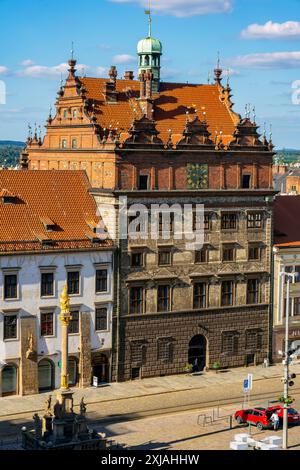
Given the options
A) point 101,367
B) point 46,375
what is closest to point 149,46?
point 101,367

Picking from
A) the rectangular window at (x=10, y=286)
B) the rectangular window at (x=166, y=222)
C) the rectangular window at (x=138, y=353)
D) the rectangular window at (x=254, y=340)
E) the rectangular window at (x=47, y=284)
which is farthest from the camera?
the rectangular window at (x=254, y=340)

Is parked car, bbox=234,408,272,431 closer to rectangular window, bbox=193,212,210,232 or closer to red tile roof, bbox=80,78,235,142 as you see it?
rectangular window, bbox=193,212,210,232

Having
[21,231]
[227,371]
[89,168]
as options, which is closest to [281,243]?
[227,371]

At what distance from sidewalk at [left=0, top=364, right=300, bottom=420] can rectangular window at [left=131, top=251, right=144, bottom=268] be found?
8.60m

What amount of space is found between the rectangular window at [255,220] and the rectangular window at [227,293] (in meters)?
4.87

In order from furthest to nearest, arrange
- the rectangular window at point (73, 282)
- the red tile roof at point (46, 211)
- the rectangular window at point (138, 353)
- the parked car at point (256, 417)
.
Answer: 1. the rectangular window at point (138, 353)
2. the rectangular window at point (73, 282)
3. the red tile roof at point (46, 211)
4. the parked car at point (256, 417)

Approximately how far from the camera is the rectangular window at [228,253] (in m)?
82.5

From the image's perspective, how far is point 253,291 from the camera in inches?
3329

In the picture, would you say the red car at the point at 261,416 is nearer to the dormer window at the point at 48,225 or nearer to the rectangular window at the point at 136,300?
the rectangular window at the point at 136,300

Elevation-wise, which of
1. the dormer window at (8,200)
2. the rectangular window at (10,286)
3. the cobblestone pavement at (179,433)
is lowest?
the cobblestone pavement at (179,433)

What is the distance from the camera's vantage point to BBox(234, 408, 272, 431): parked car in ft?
216

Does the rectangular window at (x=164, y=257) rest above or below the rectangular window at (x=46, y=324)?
above

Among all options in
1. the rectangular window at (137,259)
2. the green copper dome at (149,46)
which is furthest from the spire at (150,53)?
the rectangular window at (137,259)

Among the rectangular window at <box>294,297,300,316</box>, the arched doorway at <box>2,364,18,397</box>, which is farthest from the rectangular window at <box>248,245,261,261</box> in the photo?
the arched doorway at <box>2,364,18,397</box>
